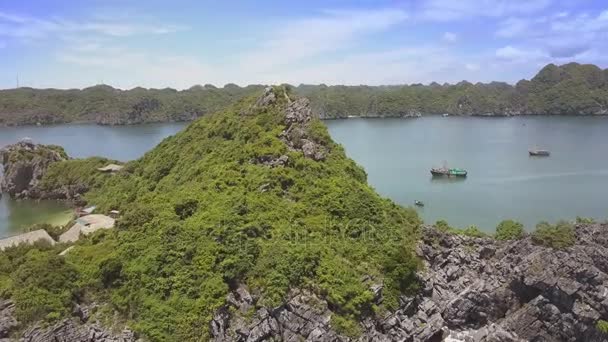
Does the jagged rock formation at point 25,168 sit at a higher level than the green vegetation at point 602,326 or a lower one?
higher

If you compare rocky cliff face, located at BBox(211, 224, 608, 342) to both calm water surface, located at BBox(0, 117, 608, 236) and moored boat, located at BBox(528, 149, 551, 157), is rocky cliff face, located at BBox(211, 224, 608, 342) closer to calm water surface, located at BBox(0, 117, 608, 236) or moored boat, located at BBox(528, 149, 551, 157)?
calm water surface, located at BBox(0, 117, 608, 236)


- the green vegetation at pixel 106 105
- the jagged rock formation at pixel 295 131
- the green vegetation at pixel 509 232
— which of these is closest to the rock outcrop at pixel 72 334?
the jagged rock formation at pixel 295 131

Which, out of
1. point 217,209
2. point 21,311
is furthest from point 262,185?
point 21,311

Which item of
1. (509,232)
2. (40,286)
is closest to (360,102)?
(509,232)

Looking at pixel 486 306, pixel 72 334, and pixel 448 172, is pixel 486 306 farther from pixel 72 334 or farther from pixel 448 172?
pixel 448 172

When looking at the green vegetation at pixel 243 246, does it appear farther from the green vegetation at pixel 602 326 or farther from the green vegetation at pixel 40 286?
the green vegetation at pixel 602 326

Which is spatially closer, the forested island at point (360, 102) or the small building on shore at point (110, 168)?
the small building on shore at point (110, 168)
